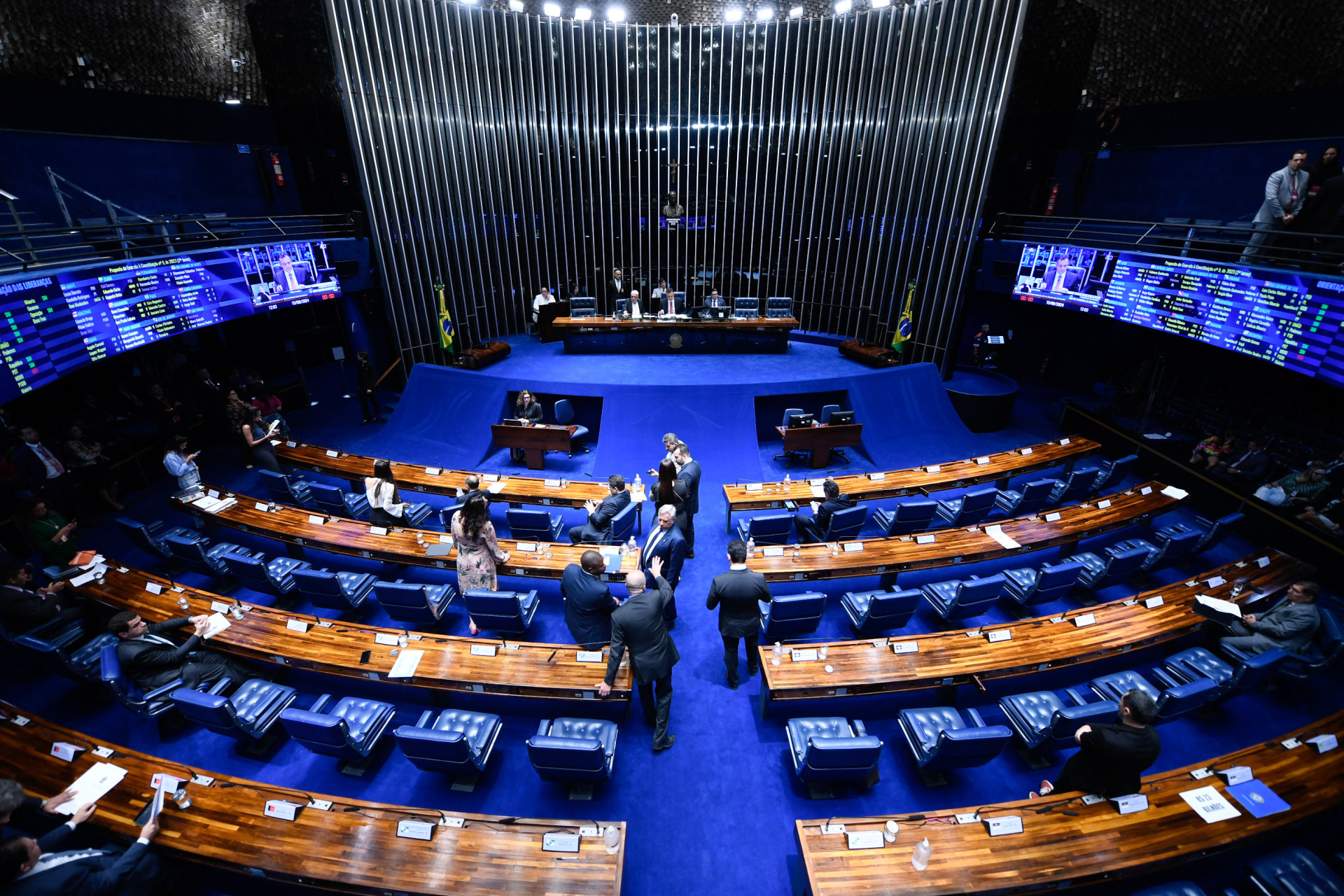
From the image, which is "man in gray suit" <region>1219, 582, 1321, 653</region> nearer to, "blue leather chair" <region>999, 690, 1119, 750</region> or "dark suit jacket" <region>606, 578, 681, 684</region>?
"blue leather chair" <region>999, 690, 1119, 750</region>

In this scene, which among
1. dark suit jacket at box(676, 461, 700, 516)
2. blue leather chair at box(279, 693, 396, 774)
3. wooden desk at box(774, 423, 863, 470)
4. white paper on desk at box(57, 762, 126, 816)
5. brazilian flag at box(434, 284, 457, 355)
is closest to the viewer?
white paper on desk at box(57, 762, 126, 816)

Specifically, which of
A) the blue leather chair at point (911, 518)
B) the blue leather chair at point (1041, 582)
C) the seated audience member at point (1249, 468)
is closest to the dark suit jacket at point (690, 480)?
the blue leather chair at point (911, 518)

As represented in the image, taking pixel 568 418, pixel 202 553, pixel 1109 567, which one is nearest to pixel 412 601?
pixel 202 553

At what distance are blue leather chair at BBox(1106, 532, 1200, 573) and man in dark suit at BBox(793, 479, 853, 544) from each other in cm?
325

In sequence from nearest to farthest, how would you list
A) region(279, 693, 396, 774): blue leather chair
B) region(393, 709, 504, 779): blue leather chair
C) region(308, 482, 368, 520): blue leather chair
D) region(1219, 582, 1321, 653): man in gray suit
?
region(393, 709, 504, 779): blue leather chair < region(279, 693, 396, 774): blue leather chair < region(1219, 582, 1321, 653): man in gray suit < region(308, 482, 368, 520): blue leather chair

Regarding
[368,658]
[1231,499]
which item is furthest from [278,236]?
[1231,499]

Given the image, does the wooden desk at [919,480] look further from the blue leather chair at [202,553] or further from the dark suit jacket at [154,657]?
the blue leather chair at [202,553]

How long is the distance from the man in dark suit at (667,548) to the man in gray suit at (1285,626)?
548cm

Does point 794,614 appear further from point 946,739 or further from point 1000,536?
point 1000,536

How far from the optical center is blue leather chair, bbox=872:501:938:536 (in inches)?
292

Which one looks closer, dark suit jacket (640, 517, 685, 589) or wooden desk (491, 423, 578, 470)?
dark suit jacket (640, 517, 685, 589)

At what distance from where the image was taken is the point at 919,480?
27.7 feet

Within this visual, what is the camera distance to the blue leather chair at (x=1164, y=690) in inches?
180

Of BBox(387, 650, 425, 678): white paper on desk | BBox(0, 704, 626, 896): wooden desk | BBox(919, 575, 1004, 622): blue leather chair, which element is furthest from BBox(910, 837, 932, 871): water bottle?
BBox(387, 650, 425, 678): white paper on desk
